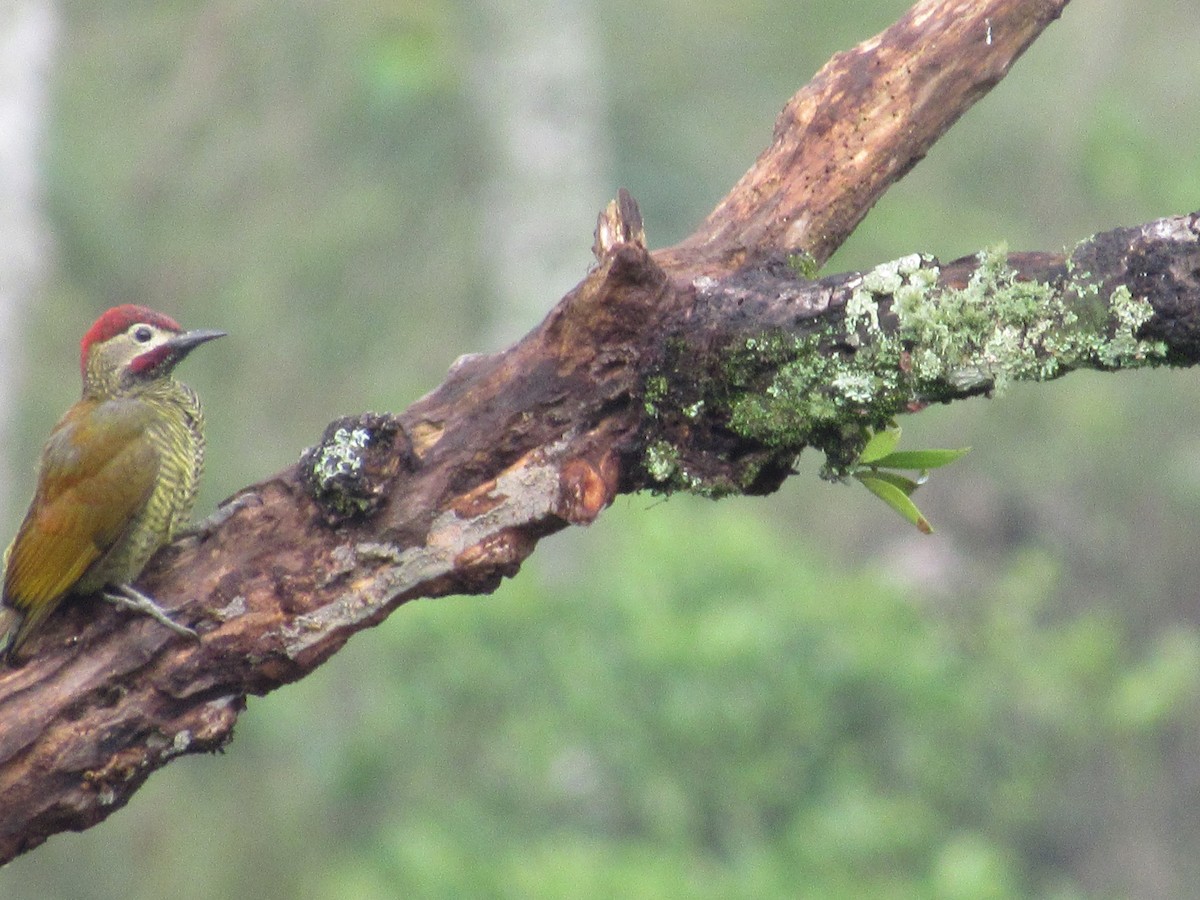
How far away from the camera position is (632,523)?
1149 cm

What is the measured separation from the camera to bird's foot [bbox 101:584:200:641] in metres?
3.50

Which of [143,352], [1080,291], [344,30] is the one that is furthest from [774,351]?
[344,30]

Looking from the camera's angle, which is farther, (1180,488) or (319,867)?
(1180,488)

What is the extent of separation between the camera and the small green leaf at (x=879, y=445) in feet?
11.5

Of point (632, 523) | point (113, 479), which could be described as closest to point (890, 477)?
point (113, 479)

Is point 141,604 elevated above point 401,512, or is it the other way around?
point 401,512

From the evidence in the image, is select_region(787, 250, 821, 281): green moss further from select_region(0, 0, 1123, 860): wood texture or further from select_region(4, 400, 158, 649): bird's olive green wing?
select_region(4, 400, 158, 649): bird's olive green wing

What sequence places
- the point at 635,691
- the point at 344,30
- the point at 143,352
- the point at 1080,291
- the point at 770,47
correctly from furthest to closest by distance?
the point at 770,47, the point at 344,30, the point at 635,691, the point at 143,352, the point at 1080,291

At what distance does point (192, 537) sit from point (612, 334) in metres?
1.13

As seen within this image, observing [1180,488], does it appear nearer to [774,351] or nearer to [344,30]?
[344,30]

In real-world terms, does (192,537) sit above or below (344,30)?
below

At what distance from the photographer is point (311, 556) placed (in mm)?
3518

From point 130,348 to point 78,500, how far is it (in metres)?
0.64

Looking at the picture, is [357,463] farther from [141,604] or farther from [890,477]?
[890,477]
